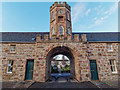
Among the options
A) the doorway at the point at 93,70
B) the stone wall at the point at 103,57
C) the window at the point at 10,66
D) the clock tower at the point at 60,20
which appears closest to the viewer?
the stone wall at the point at 103,57

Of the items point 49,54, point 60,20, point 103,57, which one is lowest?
point 103,57

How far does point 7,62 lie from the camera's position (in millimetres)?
9586

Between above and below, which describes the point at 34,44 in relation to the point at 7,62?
above

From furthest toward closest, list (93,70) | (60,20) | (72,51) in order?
1. (60,20)
2. (72,51)
3. (93,70)

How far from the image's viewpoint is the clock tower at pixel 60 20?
11305 mm

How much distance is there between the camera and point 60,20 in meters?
12.0

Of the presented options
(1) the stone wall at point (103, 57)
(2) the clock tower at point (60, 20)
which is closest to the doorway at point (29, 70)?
(2) the clock tower at point (60, 20)

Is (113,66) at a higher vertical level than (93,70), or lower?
higher

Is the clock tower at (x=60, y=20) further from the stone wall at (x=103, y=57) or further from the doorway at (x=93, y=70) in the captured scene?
the doorway at (x=93, y=70)

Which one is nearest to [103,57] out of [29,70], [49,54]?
[49,54]

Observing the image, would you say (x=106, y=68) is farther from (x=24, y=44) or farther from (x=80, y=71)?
(x=24, y=44)

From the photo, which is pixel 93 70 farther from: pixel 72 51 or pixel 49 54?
pixel 49 54

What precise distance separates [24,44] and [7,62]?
11.0 ft

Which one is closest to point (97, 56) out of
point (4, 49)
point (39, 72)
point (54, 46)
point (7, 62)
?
point (54, 46)
